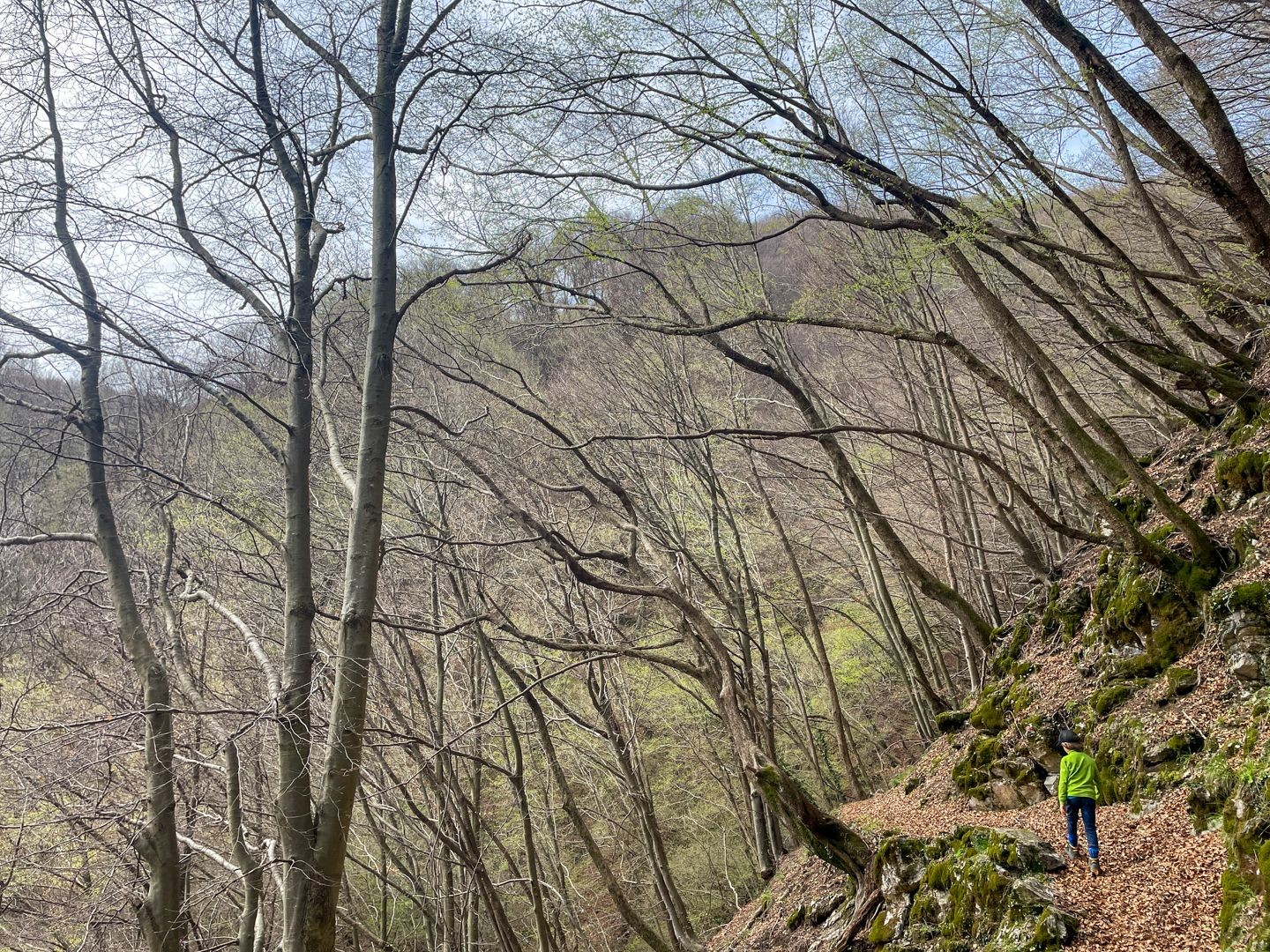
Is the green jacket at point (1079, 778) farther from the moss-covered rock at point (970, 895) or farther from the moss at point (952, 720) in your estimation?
the moss at point (952, 720)

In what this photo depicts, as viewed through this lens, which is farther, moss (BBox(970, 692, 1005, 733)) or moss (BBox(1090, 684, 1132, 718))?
moss (BBox(970, 692, 1005, 733))

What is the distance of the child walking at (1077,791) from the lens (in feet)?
14.7

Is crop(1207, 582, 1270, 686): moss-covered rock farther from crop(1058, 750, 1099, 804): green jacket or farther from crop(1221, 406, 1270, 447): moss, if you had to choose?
crop(1221, 406, 1270, 447): moss

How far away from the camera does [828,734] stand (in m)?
14.4

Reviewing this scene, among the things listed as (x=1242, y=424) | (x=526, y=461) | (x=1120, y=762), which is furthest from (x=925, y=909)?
(x=526, y=461)

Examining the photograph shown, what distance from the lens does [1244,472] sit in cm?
556

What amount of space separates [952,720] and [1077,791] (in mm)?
3997

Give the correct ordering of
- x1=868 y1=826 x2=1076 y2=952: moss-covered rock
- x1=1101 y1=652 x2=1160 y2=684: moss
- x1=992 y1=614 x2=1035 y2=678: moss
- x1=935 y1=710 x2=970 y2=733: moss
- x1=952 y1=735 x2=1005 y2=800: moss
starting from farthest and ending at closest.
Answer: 1. x1=935 y1=710 x2=970 y2=733: moss
2. x1=992 y1=614 x2=1035 y2=678: moss
3. x1=952 y1=735 x2=1005 y2=800: moss
4. x1=1101 y1=652 x2=1160 y2=684: moss
5. x1=868 y1=826 x2=1076 y2=952: moss-covered rock

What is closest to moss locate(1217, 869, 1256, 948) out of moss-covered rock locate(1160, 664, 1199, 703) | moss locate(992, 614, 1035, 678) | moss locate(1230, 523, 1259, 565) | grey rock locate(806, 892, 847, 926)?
moss-covered rock locate(1160, 664, 1199, 703)

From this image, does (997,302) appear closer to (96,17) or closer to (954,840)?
(954,840)

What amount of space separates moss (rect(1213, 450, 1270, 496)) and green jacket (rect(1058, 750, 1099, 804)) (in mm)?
2618

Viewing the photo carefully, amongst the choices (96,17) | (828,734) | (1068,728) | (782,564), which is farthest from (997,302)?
→ (782,564)

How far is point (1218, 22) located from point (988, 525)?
38.3 ft

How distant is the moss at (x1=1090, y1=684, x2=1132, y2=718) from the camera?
565cm
